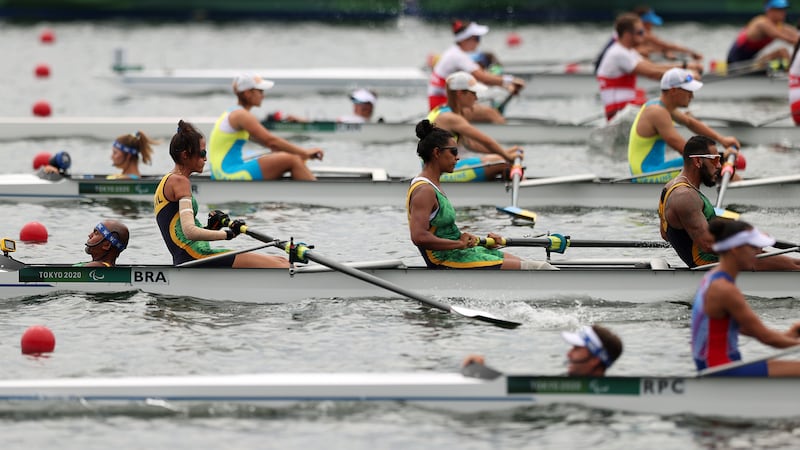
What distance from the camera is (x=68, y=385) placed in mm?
10180

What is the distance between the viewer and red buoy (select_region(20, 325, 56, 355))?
11.9m

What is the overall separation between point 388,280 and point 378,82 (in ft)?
54.4

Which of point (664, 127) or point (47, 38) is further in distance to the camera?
point (47, 38)

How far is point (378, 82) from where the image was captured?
29.2 meters

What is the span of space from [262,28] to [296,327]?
2873 centimetres

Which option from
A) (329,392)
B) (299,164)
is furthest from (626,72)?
(329,392)

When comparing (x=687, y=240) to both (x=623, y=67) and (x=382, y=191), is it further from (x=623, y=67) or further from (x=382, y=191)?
(x=623, y=67)

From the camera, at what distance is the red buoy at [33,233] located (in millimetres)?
16359

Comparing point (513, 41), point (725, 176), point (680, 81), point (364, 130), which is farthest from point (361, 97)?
point (513, 41)

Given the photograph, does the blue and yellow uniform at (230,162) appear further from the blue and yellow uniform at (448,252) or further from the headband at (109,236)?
the blue and yellow uniform at (448,252)

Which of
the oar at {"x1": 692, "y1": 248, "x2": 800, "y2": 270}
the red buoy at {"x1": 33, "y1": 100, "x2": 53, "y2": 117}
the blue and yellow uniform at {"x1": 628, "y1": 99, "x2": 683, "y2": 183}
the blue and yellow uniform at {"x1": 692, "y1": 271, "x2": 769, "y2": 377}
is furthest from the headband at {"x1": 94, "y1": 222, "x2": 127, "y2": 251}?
the red buoy at {"x1": 33, "y1": 100, "x2": 53, "y2": 117}

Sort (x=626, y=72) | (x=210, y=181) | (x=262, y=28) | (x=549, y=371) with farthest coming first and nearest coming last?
(x=262, y=28) → (x=626, y=72) → (x=210, y=181) → (x=549, y=371)

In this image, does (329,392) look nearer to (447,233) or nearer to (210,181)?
(447,233)

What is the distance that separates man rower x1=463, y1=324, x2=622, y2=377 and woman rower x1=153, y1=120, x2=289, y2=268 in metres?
3.69
